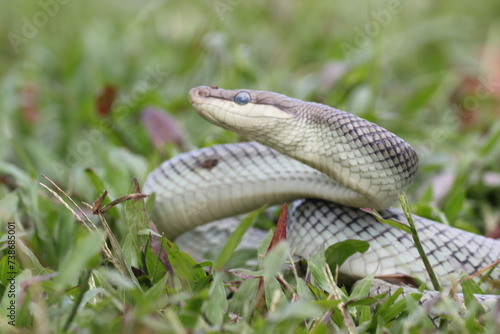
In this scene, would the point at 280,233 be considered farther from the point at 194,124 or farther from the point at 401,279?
the point at 194,124

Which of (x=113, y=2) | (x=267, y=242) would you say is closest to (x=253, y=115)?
(x=267, y=242)

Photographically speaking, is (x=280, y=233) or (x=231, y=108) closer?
(x=280, y=233)

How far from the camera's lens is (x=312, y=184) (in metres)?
2.57

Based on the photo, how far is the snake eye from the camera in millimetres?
2496

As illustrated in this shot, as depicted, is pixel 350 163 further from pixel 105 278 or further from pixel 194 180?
pixel 105 278

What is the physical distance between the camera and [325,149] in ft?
7.83

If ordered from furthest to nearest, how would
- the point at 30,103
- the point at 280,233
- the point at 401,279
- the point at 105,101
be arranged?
the point at 30,103
the point at 105,101
the point at 401,279
the point at 280,233

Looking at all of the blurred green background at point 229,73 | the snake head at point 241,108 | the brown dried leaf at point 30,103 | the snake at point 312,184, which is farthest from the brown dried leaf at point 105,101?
the snake head at point 241,108

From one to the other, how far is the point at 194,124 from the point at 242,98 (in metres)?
1.64

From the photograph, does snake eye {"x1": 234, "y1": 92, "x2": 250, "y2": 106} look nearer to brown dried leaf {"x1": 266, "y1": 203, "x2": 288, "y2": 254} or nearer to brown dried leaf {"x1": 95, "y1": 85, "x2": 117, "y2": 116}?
brown dried leaf {"x1": 266, "y1": 203, "x2": 288, "y2": 254}

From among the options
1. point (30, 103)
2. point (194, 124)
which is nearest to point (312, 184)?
point (194, 124)

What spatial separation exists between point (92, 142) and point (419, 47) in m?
3.86

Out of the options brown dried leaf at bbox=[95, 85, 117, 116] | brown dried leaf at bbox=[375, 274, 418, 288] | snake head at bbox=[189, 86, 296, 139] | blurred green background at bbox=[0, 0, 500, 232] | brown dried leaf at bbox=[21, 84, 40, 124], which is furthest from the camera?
brown dried leaf at bbox=[21, 84, 40, 124]

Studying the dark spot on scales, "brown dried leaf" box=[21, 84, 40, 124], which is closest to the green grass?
"brown dried leaf" box=[21, 84, 40, 124]
